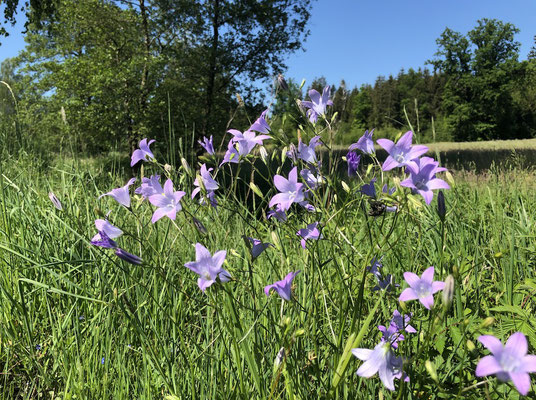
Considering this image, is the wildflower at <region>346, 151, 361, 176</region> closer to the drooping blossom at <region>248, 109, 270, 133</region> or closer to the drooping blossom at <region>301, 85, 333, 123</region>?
the drooping blossom at <region>301, 85, 333, 123</region>

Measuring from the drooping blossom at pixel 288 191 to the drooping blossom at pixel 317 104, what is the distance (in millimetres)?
313

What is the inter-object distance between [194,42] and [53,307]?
586 inches

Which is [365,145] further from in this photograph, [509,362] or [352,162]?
[509,362]

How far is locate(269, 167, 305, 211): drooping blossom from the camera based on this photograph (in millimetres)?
1014

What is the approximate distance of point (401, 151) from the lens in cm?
98

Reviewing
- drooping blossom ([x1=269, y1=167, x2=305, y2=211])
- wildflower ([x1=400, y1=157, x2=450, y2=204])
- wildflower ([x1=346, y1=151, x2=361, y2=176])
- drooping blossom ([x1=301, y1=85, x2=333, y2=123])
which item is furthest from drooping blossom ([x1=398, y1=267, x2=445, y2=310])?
drooping blossom ([x1=301, y1=85, x2=333, y2=123])

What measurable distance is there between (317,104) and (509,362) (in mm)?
953

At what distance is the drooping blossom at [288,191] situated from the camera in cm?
101

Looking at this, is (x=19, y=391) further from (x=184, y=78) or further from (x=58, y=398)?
(x=184, y=78)

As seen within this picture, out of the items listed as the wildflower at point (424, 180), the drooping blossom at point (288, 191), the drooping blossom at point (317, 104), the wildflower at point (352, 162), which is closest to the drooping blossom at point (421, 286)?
the wildflower at point (424, 180)

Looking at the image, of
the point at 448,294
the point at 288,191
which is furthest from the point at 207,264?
the point at 448,294

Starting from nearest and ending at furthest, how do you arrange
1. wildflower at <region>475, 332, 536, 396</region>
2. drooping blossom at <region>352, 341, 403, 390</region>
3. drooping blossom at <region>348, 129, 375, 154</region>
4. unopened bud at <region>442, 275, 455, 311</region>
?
wildflower at <region>475, 332, 536, 396</region> → unopened bud at <region>442, 275, 455, 311</region> → drooping blossom at <region>352, 341, 403, 390</region> → drooping blossom at <region>348, 129, 375, 154</region>

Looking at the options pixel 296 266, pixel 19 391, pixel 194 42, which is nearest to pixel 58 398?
pixel 19 391

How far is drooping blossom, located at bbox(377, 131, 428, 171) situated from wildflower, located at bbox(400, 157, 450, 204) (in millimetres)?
32
